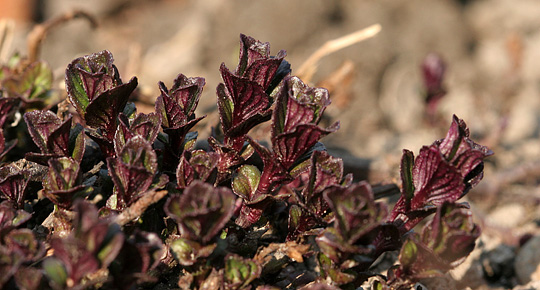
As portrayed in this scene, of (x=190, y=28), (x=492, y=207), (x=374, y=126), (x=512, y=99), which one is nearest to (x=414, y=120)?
(x=374, y=126)

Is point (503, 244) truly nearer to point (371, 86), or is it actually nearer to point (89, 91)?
point (89, 91)

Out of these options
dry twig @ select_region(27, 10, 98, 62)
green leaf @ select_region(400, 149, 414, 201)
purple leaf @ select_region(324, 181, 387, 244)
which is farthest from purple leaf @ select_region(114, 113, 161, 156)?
dry twig @ select_region(27, 10, 98, 62)

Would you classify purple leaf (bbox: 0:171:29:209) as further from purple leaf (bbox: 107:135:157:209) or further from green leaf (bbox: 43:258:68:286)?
green leaf (bbox: 43:258:68:286)

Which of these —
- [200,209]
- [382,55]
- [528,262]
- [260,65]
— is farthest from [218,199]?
[382,55]

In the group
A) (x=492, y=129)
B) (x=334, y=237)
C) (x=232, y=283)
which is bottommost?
(x=232, y=283)

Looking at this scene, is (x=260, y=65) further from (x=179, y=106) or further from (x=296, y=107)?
(x=179, y=106)
